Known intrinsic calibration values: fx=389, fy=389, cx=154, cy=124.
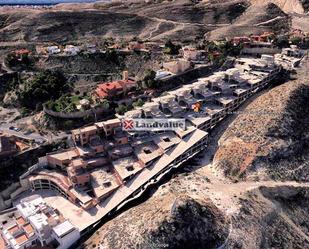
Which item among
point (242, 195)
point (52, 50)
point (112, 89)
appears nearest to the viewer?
point (242, 195)

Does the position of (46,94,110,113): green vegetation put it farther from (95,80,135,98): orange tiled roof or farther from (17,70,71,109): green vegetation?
(17,70,71,109): green vegetation

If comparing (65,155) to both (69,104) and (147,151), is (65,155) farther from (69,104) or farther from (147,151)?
(69,104)

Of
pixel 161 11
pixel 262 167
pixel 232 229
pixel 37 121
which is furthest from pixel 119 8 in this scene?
pixel 232 229

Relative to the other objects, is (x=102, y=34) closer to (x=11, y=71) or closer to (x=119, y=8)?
(x=119, y=8)

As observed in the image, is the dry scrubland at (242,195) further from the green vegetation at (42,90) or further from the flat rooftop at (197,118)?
the green vegetation at (42,90)

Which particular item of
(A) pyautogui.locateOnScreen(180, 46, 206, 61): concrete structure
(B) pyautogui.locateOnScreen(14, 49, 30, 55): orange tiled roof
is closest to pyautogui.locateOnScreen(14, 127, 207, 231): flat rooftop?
(A) pyautogui.locateOnScreen(180, 46, 206, 61): concrete structure

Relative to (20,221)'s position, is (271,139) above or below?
above

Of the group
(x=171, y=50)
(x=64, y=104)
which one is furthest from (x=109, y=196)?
(x=171, y=50)
